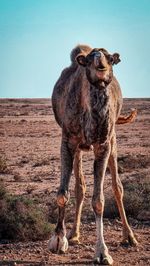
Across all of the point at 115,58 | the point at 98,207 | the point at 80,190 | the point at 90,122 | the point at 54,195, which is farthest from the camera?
the point at 54,195

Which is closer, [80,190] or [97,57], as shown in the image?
[97,57]

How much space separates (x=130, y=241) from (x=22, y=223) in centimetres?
167

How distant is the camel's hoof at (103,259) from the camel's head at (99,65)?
211 centimetres

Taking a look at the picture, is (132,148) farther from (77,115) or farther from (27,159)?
(77,115)

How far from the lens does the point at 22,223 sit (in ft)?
30.9

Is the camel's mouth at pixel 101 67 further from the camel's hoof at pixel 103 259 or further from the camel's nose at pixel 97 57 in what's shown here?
the camel's hoof at pixel 103 259

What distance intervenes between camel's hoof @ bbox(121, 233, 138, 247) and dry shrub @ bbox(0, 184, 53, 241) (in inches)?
47.2

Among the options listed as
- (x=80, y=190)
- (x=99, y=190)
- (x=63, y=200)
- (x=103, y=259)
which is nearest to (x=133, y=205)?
(x=80, y=190)

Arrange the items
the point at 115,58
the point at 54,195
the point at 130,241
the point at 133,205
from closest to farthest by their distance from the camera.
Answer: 1. the point at 115,58
2. the point at 130,241
3. the point at 133,205
4. the point at 54,195

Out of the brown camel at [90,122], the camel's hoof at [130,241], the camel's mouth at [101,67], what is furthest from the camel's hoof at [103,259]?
the camel's mouth at [101,67]

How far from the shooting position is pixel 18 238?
30.3ft

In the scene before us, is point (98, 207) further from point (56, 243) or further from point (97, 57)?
point (97, 57)

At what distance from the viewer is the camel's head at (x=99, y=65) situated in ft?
23.2

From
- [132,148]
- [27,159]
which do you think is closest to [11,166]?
[27,159]
